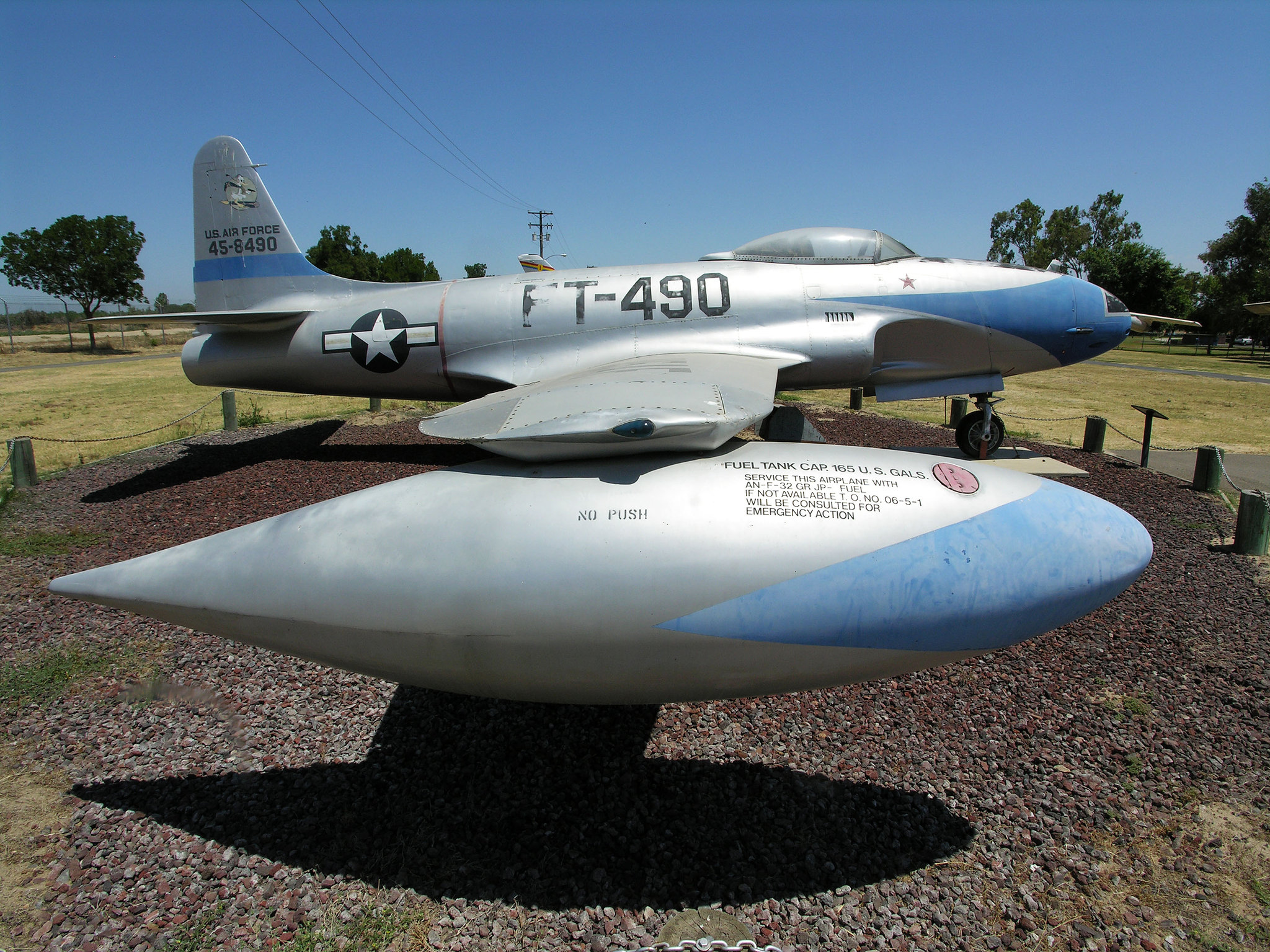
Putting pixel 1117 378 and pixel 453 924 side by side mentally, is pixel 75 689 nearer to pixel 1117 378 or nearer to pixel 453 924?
pixel 453 924

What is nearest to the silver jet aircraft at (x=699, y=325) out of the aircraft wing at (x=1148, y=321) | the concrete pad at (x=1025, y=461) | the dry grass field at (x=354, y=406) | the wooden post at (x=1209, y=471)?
the aircraft wing at (x=1148, y=321)

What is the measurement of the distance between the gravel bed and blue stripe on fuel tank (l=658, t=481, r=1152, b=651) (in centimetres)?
89

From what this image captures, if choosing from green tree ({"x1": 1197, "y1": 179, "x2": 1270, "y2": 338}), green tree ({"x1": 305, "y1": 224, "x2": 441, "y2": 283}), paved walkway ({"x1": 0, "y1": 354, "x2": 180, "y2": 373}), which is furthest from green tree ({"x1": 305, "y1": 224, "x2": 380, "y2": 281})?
green tree ({"x1": 1197, "y1": 179, "x2": 1270, "y2": 338})

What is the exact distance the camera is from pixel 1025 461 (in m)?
8.55

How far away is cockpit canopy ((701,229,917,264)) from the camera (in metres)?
6.73

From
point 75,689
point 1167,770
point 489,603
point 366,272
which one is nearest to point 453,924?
point 489,603

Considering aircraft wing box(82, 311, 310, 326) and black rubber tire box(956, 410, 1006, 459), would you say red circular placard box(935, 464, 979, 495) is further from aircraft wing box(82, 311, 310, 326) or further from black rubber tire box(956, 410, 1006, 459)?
aircraft wing box(82, 311, 310, 326)

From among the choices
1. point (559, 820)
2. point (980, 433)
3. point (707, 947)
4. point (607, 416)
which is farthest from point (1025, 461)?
point (707, 947)

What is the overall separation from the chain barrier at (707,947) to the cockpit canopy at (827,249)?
614cm

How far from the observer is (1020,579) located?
100 inches

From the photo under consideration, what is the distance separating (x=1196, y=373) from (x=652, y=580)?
102 feet

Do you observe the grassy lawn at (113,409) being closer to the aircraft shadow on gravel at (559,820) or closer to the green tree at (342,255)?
the aircraft shadow on gravel at (559,820)

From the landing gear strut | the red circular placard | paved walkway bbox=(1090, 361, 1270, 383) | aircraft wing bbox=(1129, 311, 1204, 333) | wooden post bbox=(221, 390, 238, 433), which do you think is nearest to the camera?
the red circular placard

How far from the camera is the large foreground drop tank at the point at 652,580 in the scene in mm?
2432
